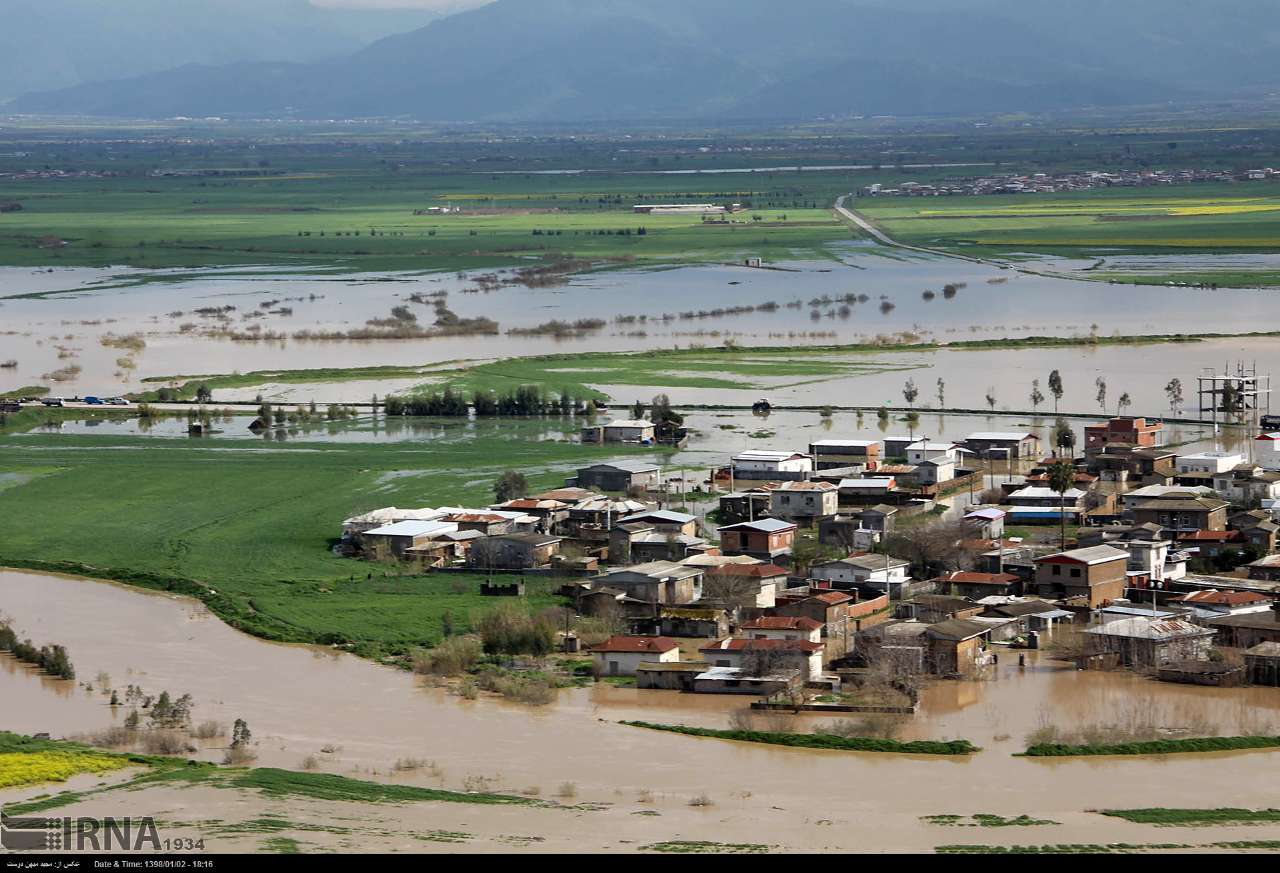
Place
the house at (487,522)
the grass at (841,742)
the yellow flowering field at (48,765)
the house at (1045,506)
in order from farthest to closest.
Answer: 1. the house at (1045,506)
2. the house at (487,522)
3. the grass at (841,742)
4. the yellow flowering field at (48,765)

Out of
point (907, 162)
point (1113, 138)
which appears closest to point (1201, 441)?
point (907, 162)

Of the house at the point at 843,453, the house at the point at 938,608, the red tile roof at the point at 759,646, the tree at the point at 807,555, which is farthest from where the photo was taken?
the house at the point at 843,453

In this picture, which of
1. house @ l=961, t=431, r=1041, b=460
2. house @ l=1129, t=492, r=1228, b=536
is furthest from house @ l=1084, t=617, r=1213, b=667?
house @ l=961, t=431, r=1041, b=460

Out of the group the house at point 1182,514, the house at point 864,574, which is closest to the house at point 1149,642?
the house at point 864,574

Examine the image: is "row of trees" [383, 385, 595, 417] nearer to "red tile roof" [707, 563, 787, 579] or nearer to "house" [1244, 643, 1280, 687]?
"red tile roof" [707, 563, 787, 579]

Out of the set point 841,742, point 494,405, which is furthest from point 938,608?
point 494,405

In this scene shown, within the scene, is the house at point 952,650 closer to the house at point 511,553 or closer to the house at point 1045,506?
the house at point 511,553
